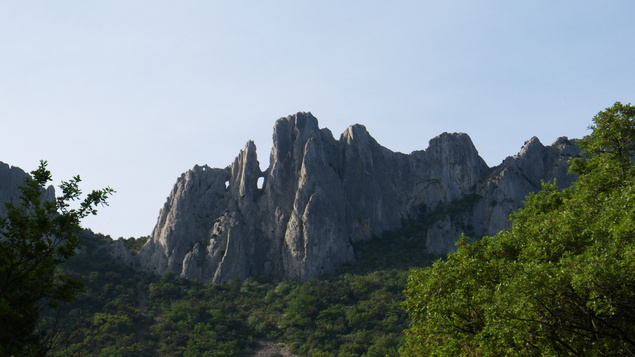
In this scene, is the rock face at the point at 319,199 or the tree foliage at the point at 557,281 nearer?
the tree foliage at the point at 557,281

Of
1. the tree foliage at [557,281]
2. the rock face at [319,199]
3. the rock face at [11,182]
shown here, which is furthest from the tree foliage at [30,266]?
the rock face at [11,182]

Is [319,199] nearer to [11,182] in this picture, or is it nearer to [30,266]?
[11,182]

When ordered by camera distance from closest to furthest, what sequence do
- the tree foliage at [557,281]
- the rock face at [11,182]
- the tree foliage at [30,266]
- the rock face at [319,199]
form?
the tree foliage at [30,266] < the tree foliage at [557,281] < the rock face at [11,182] < the rock face at [319,199]

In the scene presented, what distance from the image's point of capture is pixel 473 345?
72.2 feet

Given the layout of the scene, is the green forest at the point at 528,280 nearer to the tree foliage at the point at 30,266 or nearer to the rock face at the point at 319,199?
the tree foliage at the point at 30,266

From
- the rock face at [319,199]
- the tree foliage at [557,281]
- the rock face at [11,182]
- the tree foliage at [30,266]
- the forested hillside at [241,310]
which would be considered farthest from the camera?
the rock face at [319,199]

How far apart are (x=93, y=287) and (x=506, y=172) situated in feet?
250

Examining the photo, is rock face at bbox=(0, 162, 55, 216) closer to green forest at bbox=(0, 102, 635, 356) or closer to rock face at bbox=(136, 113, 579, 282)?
rock face at bbox=(136, 113, 579, 282)

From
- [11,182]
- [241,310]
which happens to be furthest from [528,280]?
[11,182]

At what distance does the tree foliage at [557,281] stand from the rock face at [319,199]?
256 ft

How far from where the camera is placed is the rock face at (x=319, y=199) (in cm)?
10400

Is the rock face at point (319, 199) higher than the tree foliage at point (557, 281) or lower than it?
higher

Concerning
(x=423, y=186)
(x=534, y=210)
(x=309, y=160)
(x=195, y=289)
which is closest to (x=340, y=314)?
(x=195, y=289)

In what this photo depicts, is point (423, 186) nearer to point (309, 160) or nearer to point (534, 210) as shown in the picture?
point (309, 160)
